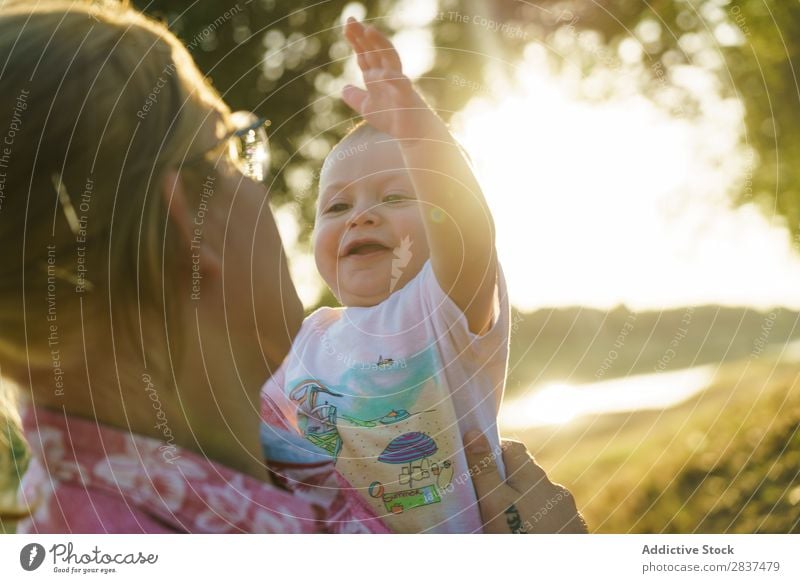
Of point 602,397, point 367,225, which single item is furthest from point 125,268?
point 602,397

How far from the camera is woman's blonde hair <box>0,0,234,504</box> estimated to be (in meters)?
0.72

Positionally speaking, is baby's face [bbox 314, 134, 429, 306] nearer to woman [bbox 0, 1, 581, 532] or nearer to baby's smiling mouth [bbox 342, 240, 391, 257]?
baby's smiling mouth [bbox 342, 240, 391, 257]

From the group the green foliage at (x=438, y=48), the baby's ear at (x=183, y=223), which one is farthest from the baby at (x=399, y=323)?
the baby's ear at (x=183, y=223)

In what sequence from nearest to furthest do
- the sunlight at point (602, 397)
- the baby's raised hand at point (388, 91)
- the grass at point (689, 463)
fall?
1. the baby's raised hand at point (388, 91)
2. the sunlight at point (602, 397)
3. the grass at point (689, 463)

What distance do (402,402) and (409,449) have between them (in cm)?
6

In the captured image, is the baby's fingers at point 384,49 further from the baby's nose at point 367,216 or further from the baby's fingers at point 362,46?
the baby's nose at point 367,216

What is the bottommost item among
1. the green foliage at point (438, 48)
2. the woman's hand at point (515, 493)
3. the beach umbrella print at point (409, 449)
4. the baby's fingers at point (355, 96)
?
the woman's hand at point (515, 493)

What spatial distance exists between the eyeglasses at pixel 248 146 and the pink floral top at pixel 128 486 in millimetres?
263

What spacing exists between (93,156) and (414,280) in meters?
0.38

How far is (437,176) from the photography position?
0.93 meters

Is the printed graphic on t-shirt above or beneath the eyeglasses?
beneath

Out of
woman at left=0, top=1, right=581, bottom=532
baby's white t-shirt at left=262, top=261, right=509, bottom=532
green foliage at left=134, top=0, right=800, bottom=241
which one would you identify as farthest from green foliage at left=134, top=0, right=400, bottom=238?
woman at left=0, top=1, right=581, bottom=532

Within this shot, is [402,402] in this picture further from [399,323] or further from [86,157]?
[86,157]

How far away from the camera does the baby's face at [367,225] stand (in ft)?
3.27
